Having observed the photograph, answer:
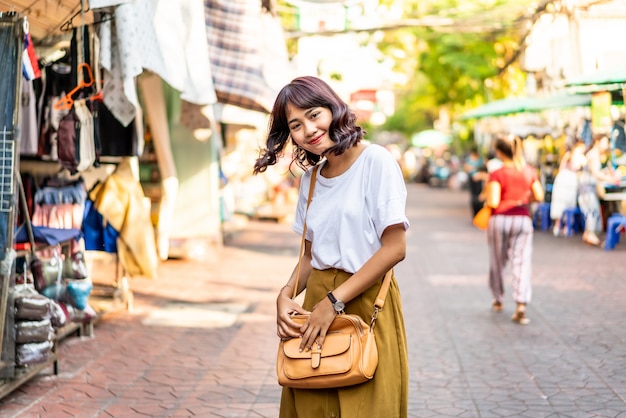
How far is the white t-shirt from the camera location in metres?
2.98

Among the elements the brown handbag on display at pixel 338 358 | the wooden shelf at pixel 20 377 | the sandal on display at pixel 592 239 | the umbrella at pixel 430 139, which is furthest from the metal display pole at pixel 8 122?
the umbrella at pixel 430 139

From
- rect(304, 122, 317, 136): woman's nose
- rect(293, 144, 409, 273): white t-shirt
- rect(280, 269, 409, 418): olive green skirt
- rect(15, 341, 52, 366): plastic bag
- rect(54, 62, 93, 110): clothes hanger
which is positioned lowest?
rect(15, 341, 52, 366): plastic bag

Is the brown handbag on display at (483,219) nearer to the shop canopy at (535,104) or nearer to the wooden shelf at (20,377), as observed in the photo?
the wooden shelf at (20,377)

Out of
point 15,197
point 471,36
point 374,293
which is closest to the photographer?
point 374,293

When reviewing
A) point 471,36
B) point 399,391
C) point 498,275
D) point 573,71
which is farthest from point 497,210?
point 471,36

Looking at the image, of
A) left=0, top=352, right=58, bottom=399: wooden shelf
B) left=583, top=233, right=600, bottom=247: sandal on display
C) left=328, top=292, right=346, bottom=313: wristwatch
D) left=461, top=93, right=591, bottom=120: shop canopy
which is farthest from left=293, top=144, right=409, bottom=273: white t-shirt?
left=461, top=93, right=591, bottom=120: shop canopy

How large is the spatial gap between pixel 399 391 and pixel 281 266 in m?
9.80

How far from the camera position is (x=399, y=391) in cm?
309

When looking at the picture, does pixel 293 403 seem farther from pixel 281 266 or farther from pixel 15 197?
pixel 281 266

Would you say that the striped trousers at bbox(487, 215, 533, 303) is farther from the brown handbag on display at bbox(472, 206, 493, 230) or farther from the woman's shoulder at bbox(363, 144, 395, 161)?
the woman's shoulder at bbox(363, 144, 395, 161)

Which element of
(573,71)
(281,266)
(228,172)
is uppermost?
(573,71)

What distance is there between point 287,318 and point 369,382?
1.22 feet

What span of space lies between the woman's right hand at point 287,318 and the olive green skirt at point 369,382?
0.08m

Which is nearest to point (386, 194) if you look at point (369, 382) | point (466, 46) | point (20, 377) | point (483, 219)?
point (369, 382)
